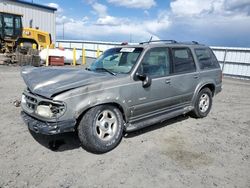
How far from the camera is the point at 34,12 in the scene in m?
25.9

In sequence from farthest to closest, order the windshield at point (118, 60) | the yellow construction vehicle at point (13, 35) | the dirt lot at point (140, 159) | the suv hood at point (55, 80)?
the yellow construction vehicle at point (13, 35)
the windshield at point (118, 60)
the suv hood at point (55, 80)
the dirt lot at point (140, 159)

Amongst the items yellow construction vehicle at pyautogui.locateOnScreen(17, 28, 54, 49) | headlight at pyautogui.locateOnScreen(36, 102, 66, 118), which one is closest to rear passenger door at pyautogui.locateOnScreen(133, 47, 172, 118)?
headlight at pyautogui.locateOnScreen(36, 102, 66, 118)

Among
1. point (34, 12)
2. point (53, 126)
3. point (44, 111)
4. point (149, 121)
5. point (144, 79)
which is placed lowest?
point (149, 121)

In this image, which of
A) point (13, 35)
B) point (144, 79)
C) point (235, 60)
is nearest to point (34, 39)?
point (13, 35)

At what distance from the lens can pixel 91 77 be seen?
162 inches

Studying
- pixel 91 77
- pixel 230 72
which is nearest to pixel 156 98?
pixel 91 77

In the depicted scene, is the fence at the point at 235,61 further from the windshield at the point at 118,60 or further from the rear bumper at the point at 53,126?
the rear bumper at the point at 53,126

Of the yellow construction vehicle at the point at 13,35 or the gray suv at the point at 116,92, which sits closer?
the gray suv at the point at 116,92

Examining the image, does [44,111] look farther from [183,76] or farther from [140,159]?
[183,76]

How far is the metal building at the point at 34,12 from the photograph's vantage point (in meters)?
23.6

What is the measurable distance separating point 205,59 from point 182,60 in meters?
1.01

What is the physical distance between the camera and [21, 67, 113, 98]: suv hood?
3.67 metres

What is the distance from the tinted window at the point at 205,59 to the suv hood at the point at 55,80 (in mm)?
2624

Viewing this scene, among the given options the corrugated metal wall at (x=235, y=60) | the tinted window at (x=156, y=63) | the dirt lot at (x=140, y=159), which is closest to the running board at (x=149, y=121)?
the dirt lot at (x=140, y=159)
